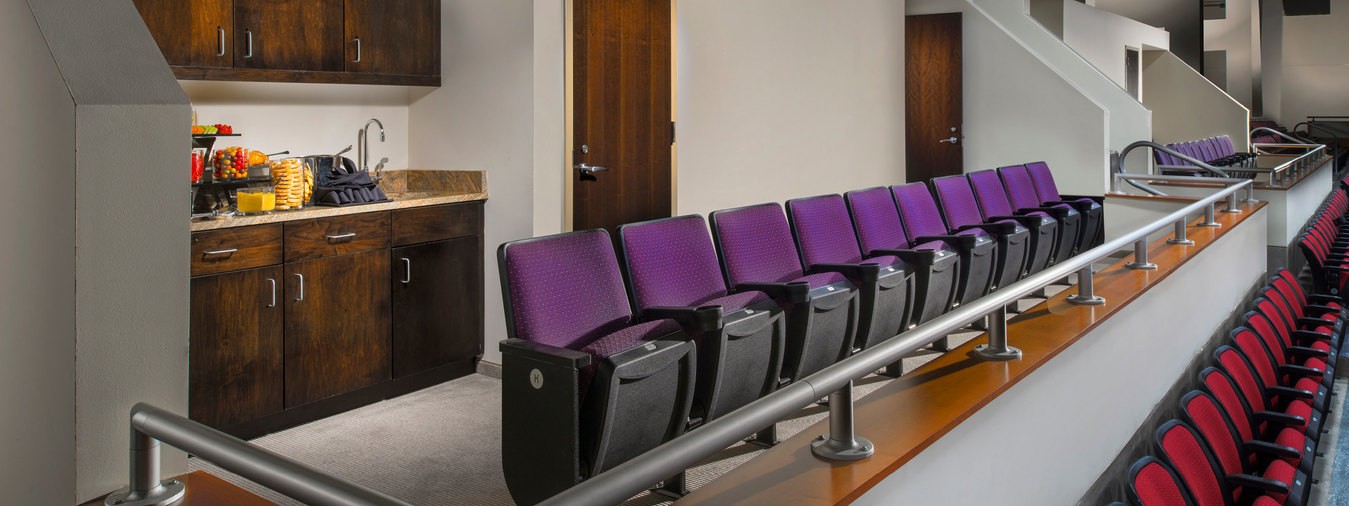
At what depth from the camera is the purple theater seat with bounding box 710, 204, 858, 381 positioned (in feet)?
9.40

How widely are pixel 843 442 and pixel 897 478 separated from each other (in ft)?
0.41

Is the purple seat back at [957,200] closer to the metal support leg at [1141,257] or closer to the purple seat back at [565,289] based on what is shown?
the metal support leg at [1141,257]

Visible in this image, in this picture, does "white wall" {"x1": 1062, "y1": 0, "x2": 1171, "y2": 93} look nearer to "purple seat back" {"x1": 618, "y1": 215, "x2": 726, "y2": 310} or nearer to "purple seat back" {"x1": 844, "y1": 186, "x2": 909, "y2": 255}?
"purple seat back" {"x1": 844, "y1": 186, "x2": 909, "y2": 255}

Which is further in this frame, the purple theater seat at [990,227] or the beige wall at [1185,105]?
the beige wall at [1185,105]

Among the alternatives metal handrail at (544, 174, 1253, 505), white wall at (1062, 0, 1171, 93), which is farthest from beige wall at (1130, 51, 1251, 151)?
metal handrail at (544, 174, 1253, 505)

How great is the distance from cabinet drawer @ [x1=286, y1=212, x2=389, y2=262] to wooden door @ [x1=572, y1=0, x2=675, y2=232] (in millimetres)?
936

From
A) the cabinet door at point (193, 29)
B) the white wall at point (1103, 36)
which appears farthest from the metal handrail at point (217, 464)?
the white wall at point (1103, 36)

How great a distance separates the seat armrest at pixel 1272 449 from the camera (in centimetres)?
340

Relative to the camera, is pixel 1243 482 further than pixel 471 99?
No

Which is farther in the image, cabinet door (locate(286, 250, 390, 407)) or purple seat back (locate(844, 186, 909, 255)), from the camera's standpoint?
purple seat back (locate(844, 186, 909, 255))

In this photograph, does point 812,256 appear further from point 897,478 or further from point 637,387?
point 897,478

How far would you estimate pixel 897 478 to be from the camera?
1797 mm

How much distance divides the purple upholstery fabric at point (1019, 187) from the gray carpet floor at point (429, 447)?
1.63 metres

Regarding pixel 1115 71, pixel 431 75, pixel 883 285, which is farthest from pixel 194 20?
pixel 1115 71
